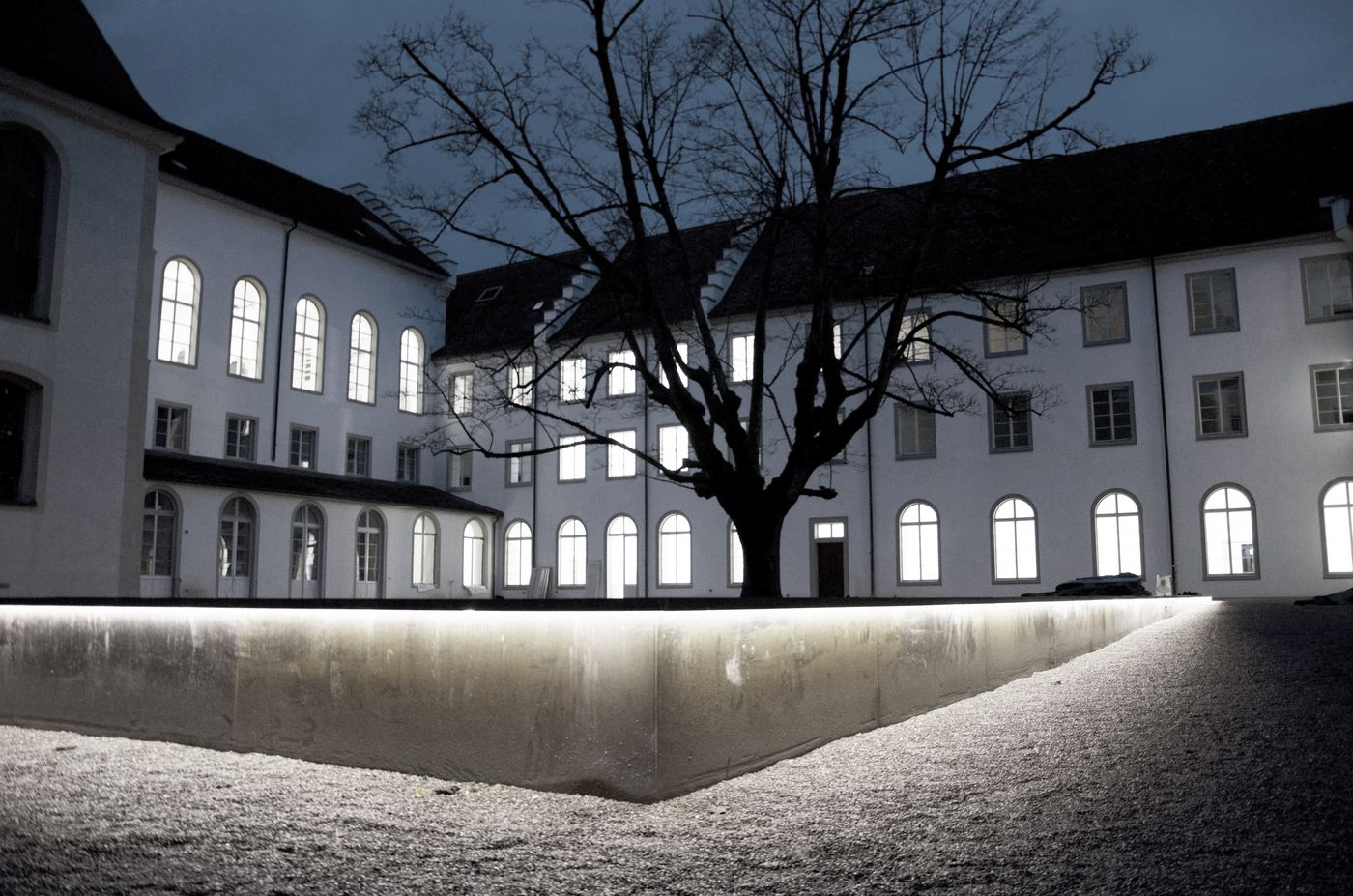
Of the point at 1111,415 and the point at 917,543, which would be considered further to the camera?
the point at 917,543

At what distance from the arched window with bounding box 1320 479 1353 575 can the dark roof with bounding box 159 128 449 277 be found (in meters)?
32.2

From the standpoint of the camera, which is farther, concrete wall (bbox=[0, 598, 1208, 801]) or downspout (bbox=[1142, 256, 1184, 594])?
downspout (bbox=[1142, 256, 1184, 594])

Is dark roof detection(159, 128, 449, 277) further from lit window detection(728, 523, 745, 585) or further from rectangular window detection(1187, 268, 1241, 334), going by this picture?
rectangular window detection(1187, 268, 1241, 334)

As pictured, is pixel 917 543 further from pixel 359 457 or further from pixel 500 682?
pixel 500 682

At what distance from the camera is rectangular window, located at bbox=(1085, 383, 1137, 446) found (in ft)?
104

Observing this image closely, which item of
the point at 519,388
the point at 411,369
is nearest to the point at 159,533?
the point at 411,369

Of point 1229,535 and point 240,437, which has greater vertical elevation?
point 240,437

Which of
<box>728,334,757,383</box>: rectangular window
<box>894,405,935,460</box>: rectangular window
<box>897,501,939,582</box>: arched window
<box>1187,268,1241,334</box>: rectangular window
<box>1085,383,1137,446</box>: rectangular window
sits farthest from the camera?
<box>728,334,757,383</box>: rectangular window

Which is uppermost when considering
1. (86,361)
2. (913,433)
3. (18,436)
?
(913,433)

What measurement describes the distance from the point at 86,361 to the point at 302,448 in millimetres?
18393

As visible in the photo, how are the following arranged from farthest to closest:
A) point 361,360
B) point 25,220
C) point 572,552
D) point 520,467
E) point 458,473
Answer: point 458,473
point 520,467
point 361,360
point 572,552
point 25,220

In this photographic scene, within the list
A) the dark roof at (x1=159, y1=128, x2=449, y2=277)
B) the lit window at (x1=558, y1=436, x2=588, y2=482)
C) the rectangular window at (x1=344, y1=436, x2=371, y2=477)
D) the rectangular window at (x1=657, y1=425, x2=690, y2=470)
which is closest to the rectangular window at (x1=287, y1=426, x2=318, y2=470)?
the rectangular window at (x1=344, y1=436, x2=371, y2=477)

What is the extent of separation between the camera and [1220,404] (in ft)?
101

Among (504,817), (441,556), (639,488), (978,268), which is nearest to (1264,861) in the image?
(504,817)
